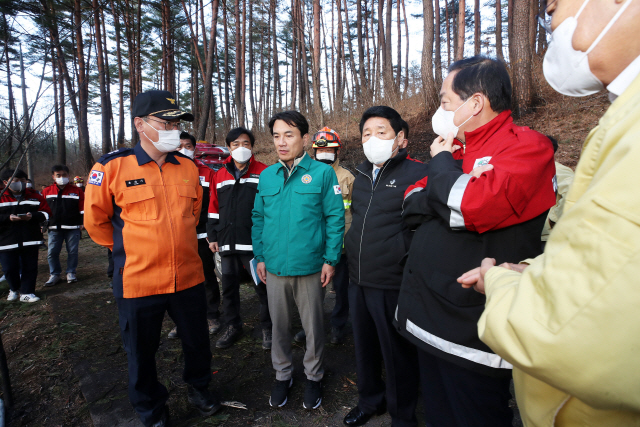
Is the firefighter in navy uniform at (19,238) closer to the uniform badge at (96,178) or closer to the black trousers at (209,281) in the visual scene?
the black trousers at (209,281)

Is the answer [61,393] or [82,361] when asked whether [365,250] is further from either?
[82,361]

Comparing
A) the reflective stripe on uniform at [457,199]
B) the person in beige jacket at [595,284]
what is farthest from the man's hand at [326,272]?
the person in beige jacket at [595,284]

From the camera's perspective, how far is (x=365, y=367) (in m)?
2.38

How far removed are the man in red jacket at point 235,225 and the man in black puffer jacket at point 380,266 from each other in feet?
5.04

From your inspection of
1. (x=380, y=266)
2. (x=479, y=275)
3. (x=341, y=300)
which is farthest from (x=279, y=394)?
(x=479, y=275)

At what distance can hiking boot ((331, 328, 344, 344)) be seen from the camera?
3744 mm

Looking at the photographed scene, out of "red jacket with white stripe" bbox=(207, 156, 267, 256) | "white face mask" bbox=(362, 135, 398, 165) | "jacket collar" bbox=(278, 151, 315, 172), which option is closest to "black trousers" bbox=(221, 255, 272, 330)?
"red jacket with white stripe" bbox=(207, 156, 267, 256)

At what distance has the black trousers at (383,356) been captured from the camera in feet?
7.30

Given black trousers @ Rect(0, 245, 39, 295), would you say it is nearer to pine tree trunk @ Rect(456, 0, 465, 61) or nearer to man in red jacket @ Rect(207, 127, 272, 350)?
man in red jacket @ Rect(207, 127, 272, 350)

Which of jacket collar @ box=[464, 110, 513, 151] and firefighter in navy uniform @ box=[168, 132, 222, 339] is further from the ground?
jacket collar @ box=[464, 110, 513, 151]

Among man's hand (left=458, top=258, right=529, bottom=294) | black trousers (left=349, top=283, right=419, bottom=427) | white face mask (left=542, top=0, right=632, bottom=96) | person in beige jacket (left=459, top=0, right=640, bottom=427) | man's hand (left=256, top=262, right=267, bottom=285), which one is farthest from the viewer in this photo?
man's hand (left=256, top=262, right=267, bottom=285)

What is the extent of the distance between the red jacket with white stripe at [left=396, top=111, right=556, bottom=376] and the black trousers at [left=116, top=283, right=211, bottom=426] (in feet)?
5.53

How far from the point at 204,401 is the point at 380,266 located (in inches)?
69.7

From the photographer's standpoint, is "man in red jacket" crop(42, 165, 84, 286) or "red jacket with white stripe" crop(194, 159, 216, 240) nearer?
"red jacket with white stripe" crop(194, 159, 216, 240)
